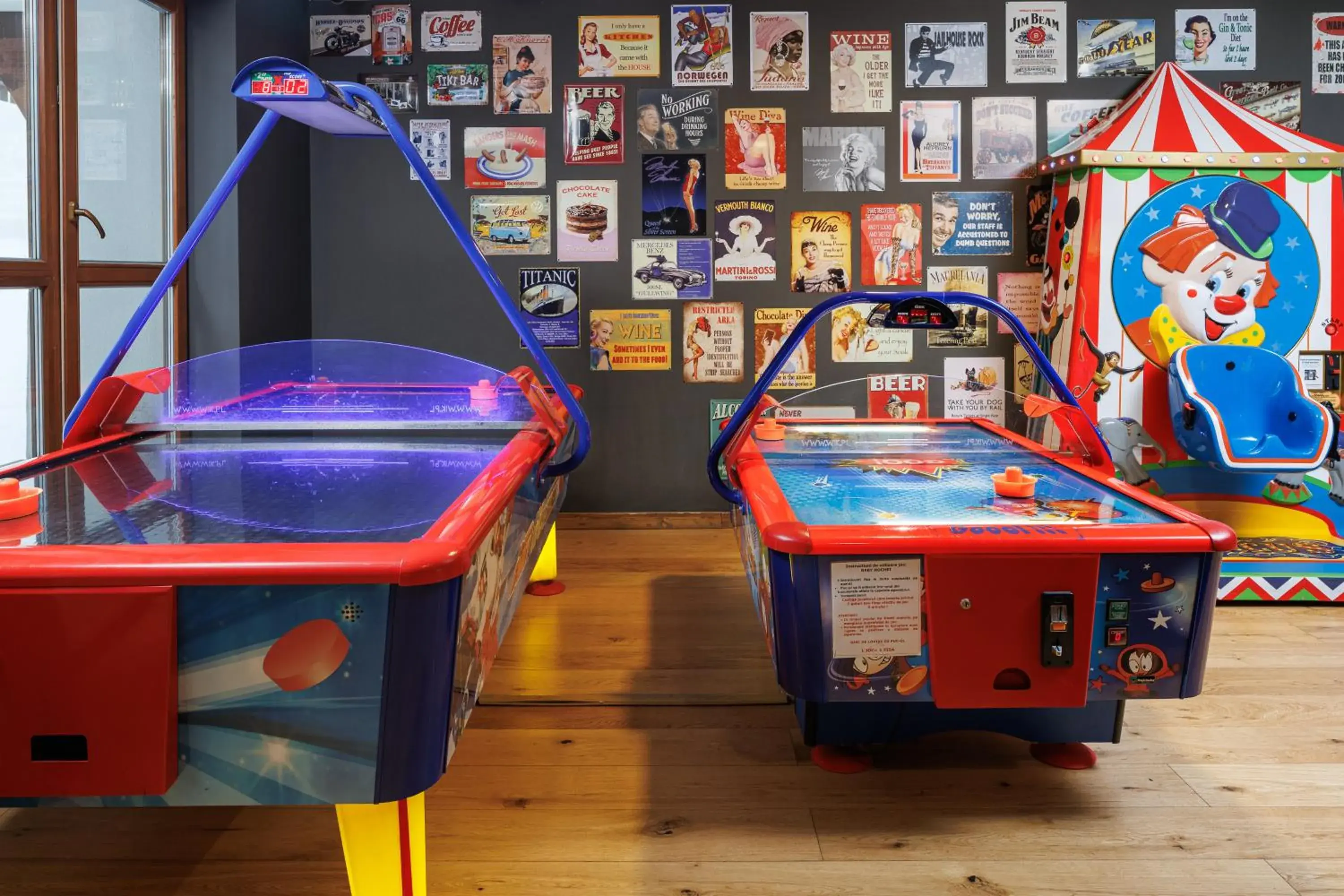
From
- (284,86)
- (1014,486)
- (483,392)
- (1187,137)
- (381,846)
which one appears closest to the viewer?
(381,846)

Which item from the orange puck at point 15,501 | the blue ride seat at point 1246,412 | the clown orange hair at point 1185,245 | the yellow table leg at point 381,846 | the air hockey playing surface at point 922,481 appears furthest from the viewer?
the clown orange hair at point 1185,245

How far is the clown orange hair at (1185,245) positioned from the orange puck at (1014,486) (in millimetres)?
1993

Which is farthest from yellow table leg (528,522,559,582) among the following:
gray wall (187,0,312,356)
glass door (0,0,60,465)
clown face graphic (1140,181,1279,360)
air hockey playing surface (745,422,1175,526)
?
clown face graphic (1140,181,1279,360)

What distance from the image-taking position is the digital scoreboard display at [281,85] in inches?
84.9

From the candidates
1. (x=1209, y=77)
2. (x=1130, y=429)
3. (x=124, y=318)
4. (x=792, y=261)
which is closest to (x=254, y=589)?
(x=124, y=318)

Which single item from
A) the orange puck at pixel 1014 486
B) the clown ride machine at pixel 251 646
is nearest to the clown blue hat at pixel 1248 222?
the orange puck at pixel 1014 486

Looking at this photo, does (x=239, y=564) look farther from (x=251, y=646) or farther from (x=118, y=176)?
(x=118, y=176)

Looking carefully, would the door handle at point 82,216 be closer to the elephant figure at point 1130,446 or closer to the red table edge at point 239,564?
the red table edge at point 239,564

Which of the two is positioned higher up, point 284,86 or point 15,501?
point 284,86

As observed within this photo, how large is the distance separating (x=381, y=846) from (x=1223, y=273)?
3438mm

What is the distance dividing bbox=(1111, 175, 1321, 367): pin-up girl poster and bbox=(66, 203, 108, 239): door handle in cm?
325

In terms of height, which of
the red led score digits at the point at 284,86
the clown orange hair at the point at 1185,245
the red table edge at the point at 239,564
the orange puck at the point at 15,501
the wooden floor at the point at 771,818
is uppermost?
the red led score digits at the point at 284,86

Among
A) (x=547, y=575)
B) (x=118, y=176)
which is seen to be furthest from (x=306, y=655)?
(x=118, y=176)

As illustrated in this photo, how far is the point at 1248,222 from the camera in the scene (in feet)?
12.8
